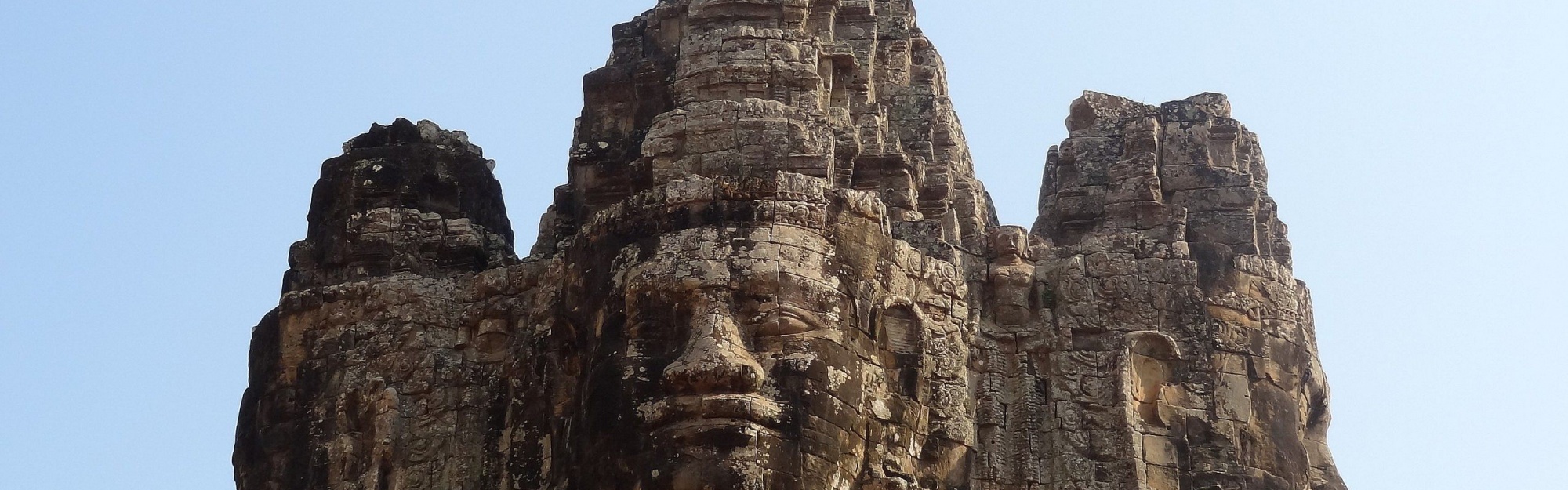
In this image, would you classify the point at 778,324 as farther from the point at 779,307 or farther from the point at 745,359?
the point at 745,359

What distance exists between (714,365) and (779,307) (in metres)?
0.97

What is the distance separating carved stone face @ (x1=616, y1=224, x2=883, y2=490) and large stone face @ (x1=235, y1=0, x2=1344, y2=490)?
1.1 inches

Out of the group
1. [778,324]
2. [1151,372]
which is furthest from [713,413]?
[1151,372]

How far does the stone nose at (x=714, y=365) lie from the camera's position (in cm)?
2416

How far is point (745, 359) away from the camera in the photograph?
2434cm

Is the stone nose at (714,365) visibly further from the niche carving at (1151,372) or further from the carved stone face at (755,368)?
the niche carving at (1151,372)

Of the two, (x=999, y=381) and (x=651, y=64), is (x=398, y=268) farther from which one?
(x=999, y=381)

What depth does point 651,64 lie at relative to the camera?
28625 mm

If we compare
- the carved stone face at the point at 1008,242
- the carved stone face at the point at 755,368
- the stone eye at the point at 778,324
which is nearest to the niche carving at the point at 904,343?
the carved stone face at the point at 755,368

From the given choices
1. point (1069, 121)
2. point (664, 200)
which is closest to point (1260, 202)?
point (1069, 121)

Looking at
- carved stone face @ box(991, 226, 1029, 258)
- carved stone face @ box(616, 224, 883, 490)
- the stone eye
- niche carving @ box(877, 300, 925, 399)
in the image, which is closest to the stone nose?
carved stone face @ box(616, 224, 883, 490)

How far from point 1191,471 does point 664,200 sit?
5570mm

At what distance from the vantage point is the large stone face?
24.8m

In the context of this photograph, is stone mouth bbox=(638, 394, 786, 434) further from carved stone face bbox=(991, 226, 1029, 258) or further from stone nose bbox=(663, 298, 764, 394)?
carved stone face bbox=(991, 226, 1029, 258)
